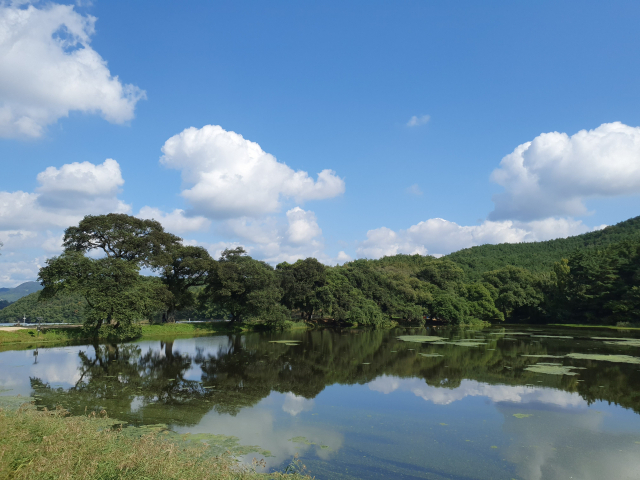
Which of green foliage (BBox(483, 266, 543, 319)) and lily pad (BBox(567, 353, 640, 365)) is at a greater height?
green foliage (BBox(483, 266, 543, 319))

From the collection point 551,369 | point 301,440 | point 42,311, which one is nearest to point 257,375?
point 301,440

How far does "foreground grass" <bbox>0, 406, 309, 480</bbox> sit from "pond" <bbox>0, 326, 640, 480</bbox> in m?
2.14

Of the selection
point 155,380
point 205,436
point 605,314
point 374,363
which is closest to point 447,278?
point 605,314

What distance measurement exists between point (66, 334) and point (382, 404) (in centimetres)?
2921

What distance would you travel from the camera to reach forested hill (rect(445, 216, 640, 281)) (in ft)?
300

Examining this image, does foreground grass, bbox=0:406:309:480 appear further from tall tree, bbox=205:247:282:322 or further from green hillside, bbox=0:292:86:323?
green hillside, bbox=0:292:86:323

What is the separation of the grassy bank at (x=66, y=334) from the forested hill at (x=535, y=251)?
215 ft

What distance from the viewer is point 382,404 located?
13219 millimetres

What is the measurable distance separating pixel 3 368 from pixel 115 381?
7.46 m

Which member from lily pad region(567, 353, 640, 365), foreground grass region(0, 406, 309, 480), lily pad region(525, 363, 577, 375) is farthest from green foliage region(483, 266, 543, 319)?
foreground grass region(0, 406, 309, 480)

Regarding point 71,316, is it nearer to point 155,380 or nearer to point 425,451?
point 155,380

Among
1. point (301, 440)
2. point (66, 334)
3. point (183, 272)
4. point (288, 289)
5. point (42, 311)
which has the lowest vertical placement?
point (301, 440)

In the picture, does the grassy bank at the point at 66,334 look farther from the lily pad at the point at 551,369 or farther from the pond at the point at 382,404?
the lily pad at the point at 551,369

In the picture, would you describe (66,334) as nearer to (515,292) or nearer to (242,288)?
(242,288)
